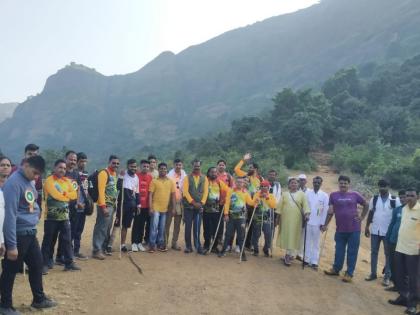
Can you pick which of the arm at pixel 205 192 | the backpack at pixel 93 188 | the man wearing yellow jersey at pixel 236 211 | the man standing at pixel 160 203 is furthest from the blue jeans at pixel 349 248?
the backpack at pixel 93 188

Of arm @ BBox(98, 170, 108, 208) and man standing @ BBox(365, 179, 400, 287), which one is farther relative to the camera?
man standing @ BBox(365, 179, 400, 287)

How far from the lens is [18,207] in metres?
4.52

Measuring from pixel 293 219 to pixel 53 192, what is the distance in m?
4.25

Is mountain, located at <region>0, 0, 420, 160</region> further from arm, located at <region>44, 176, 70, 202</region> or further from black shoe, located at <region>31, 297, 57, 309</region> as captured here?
black shoe, located at <region>31, 297, 57, 309</region>

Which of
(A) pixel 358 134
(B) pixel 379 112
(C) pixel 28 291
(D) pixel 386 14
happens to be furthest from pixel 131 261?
(D) pixel 386 14

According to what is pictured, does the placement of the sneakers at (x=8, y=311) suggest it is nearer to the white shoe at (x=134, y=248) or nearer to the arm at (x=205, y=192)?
the white shoe at (x=134, y=248)

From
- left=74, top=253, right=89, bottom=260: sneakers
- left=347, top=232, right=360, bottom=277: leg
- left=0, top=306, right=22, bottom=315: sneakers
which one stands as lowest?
left=74, top=253, right=89, bottom=260: sneakers

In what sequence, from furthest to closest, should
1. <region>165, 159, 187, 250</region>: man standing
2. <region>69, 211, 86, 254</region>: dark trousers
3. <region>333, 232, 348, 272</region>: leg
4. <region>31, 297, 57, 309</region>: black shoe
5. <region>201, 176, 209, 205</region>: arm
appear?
<region>165, 159, 187, 250</region>: man standing → <region>201, 176, 209, 205</region>: arm → <region>333, 232, 348, 272</region>: leg → <region>69, 211, 86, 254</region>: dark trousers → <region>31, 297, 57, 309</region>: black shoe

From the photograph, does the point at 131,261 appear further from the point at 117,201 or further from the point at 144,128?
the point at 144,128

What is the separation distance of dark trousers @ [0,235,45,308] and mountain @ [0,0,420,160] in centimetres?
6488

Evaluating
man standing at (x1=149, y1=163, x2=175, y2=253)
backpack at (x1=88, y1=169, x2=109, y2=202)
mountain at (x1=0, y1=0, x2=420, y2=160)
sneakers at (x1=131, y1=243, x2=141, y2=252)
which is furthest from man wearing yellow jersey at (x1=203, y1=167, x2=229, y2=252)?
mountain at (x1=0, y1=0, x2=420, y2=160)

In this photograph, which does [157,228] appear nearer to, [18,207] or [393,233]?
[18,207]

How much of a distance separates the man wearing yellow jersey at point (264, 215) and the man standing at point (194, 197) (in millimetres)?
1037

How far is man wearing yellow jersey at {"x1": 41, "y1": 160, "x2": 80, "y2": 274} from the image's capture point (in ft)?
19.1
